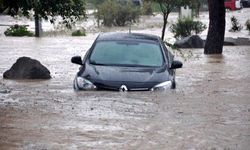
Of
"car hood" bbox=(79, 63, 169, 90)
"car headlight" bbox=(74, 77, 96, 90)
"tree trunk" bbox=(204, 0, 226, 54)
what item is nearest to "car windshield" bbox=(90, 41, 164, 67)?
"car hood" bbox=(79, 63, 169, 90)

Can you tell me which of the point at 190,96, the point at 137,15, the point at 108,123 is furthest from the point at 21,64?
the point at 137,15

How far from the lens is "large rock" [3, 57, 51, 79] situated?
16.2 metres

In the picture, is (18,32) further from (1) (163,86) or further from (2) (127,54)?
(1) (163,86)

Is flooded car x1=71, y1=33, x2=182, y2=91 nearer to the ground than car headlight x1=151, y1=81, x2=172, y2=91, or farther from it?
farther from it

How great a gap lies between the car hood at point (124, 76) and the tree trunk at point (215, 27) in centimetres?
1282

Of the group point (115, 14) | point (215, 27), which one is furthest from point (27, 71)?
point (115, 14)

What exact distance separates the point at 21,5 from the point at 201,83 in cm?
494

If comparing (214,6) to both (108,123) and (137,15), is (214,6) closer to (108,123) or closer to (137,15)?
(108,123)

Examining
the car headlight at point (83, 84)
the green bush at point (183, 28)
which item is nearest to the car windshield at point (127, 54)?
the car headlight at point (83, 84)

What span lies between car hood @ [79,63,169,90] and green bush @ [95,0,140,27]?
112ft

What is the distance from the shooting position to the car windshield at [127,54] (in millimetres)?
12477

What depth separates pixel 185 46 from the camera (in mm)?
27891

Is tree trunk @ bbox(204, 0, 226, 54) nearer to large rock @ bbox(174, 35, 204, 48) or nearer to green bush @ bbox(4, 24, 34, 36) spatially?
large rock @ bbox(174, 35, 204, 48)

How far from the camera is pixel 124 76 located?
38.5ft
